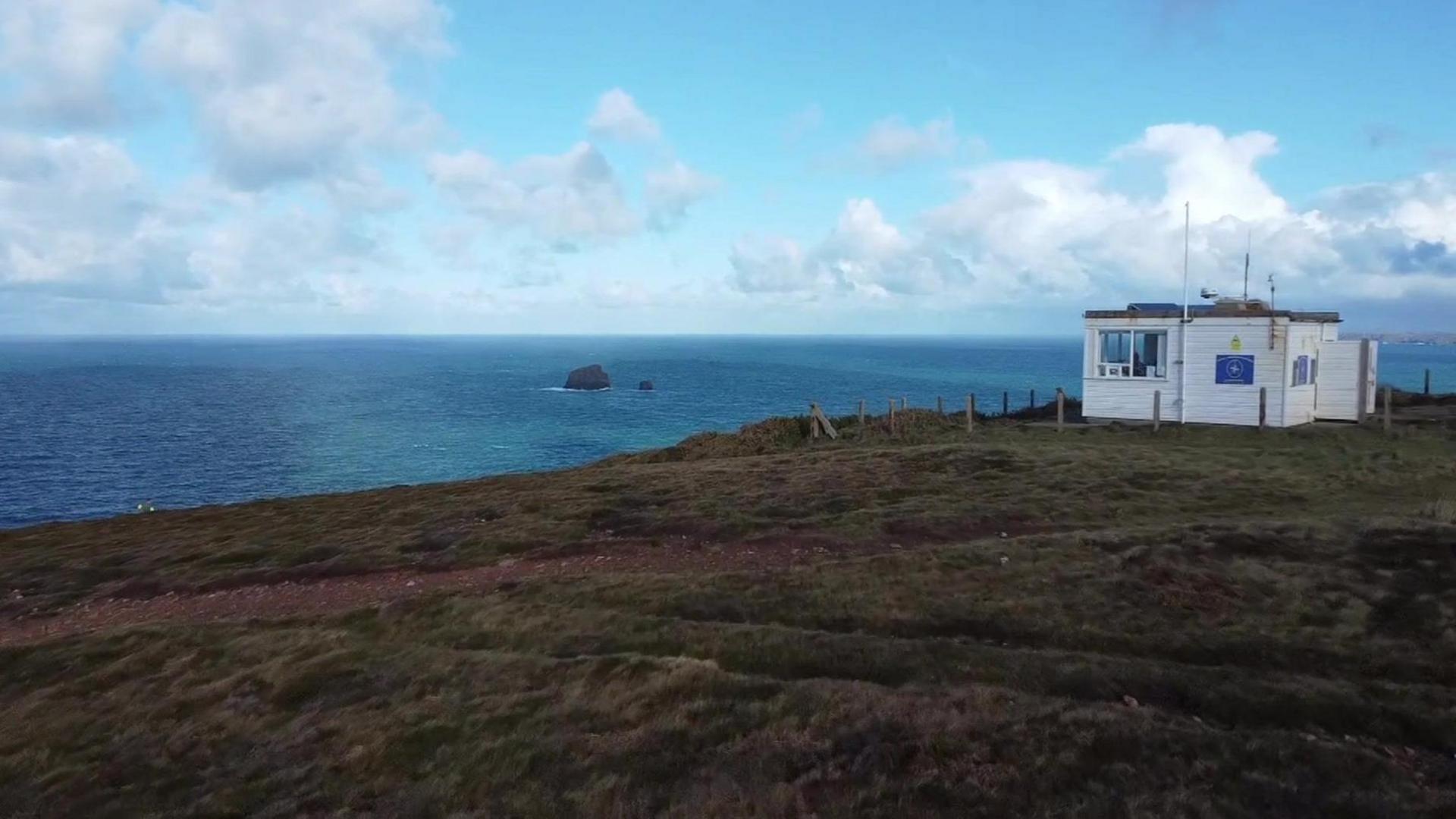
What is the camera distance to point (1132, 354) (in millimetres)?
34500

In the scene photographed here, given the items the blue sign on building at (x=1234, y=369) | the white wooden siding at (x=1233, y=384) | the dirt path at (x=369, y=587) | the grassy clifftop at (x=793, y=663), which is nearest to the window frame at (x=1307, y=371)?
the white wooden siding at (x=1233, y=384)

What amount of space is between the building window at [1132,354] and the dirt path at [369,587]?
71.6 ft

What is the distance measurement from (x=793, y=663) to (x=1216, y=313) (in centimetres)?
2802

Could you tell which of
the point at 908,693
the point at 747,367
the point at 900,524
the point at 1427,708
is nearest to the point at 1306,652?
the point at 1427,708

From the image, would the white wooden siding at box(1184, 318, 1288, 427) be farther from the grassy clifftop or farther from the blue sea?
the blue sea

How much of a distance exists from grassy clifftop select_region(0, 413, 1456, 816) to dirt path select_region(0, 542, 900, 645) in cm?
14

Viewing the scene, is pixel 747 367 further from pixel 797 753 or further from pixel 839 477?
pixel 797 753

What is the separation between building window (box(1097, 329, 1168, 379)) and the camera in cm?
3384

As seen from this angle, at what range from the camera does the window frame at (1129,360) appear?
33719mm

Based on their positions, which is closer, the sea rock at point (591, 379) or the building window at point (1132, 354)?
the building window at point (1132, 354)

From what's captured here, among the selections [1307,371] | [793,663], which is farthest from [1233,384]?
[793,663]

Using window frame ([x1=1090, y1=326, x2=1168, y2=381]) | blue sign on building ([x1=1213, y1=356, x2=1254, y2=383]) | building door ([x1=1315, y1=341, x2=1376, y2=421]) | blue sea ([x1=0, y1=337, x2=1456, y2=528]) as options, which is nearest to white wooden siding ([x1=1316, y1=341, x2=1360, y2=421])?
building door ([x1=1315, y1=341, x2=1376, y2=421])

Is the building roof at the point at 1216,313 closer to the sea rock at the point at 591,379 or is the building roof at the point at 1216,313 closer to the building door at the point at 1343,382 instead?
the building door at the point at 1343,382

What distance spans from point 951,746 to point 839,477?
16.3m
